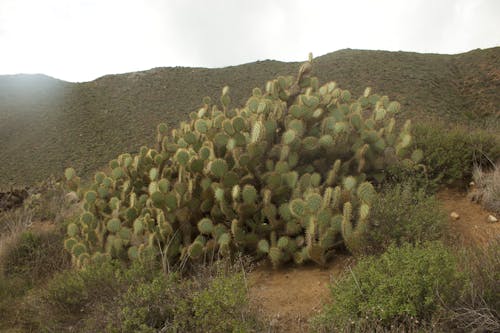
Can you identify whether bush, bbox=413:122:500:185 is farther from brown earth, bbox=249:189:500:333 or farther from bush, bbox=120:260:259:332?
bush, bbox=120:260:259:332

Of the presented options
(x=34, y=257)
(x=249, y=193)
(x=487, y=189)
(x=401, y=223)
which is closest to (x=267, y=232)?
(x=249, y=193)

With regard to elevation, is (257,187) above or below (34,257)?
above

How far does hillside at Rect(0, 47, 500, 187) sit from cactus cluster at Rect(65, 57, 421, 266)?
13.4 meters

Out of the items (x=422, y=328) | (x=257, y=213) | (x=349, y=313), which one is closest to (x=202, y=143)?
(x=257, y=213)

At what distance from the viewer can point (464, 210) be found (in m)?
5.83

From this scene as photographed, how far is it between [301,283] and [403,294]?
4.37 feet

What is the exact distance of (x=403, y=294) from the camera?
3295 mm

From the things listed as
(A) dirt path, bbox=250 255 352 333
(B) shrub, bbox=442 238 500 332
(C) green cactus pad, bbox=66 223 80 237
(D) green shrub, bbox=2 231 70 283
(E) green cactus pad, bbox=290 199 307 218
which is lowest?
(D) green shrub, bbox=2 231 70 283

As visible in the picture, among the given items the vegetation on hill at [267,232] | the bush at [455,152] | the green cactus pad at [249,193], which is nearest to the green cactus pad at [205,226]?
the vegetation on hill at [267,232]

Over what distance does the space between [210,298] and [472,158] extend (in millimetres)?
4610

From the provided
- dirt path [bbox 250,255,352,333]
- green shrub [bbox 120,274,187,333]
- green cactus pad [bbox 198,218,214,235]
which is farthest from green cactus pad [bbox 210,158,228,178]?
green shrub [bbox 120,274,187,333]

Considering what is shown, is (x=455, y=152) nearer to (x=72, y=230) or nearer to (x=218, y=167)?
(x=218, y=167)

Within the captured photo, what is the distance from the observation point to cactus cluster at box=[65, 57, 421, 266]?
4.82m

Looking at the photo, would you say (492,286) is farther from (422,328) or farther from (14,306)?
(14,306)
